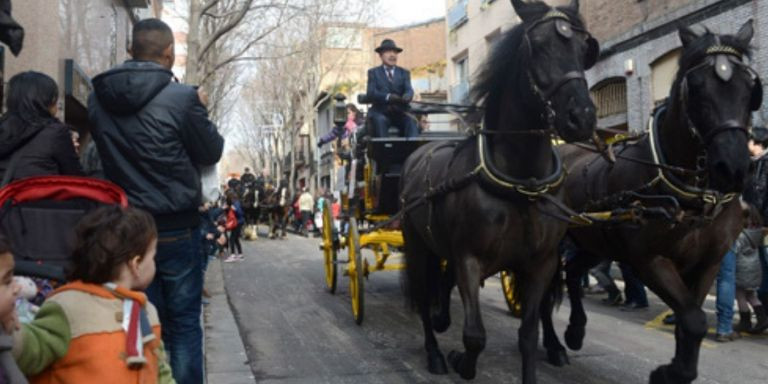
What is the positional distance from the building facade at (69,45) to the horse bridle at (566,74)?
5.05 metres

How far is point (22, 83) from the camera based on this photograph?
3789 mm

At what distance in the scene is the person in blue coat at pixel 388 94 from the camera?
799 cm

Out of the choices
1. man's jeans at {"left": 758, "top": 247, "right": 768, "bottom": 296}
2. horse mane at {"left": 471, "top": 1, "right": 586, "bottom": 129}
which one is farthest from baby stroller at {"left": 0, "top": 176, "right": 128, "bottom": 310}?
man's jeans at {"left": 758, "top": 247, "right": 768, "bottom": 296}

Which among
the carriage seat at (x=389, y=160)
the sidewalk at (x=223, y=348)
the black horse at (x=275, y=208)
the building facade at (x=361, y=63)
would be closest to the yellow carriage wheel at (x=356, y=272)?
the carriage seat at (x=389, y=160)

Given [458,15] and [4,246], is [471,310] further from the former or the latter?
[458,15]

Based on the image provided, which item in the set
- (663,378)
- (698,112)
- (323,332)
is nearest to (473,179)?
(698,112)

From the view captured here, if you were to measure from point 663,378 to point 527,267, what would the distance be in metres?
1.10

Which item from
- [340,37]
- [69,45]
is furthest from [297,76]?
[69,45]

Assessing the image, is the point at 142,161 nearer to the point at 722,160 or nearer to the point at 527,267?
the point at 527,267

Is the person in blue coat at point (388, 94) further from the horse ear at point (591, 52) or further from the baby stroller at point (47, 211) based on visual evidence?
the baby stroller at point (47, 211)

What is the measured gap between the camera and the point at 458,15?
90.7ft

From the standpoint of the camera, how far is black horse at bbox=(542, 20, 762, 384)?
4.23m

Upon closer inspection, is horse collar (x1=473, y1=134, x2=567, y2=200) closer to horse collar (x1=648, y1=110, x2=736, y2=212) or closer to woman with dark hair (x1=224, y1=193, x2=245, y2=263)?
horse collar (x1=648, y1=110, x2=736, y2=212)

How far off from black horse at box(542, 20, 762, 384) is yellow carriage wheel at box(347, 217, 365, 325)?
9.70 ft
